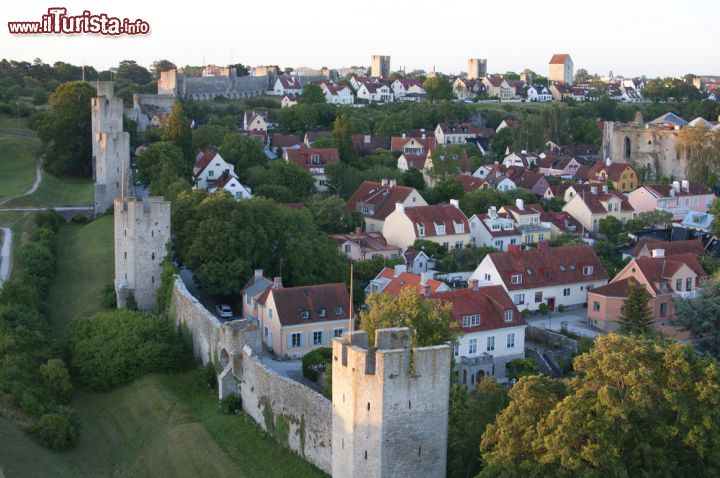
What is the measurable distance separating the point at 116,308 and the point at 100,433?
28.1 feet

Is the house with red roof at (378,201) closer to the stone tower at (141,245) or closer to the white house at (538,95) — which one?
the stone tower at (141,245)

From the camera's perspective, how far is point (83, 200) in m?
50.3

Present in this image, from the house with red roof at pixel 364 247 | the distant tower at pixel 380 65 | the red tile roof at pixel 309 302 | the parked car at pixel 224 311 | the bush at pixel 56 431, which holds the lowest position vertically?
the bush at pixel 56 431

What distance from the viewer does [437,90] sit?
3821 inches

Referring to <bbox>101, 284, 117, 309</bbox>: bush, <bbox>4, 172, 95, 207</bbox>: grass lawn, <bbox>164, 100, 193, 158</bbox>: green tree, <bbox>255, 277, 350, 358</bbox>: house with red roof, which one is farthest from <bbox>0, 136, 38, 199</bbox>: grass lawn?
<bbox>255, 277, 350, 358</bbox>: house with red roof

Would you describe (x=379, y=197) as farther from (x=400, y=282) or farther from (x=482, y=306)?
(x=482, y=306)

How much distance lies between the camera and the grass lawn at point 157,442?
23891mm

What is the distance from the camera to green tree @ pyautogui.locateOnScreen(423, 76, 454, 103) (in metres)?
97.0

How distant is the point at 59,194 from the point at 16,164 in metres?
7.00

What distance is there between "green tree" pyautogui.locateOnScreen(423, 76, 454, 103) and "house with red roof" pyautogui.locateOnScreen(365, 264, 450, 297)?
60455mm

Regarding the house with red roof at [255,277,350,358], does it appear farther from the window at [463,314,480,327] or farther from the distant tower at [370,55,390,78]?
the distant tower at [370,55,390,78]

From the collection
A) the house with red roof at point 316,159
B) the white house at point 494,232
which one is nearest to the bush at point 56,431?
the white house at point 494,232

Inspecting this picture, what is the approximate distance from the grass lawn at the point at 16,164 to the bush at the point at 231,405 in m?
27.7

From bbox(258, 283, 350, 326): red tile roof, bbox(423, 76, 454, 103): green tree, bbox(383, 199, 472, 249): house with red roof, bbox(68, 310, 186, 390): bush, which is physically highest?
bbox(423, 76, 454, 103): green tree
